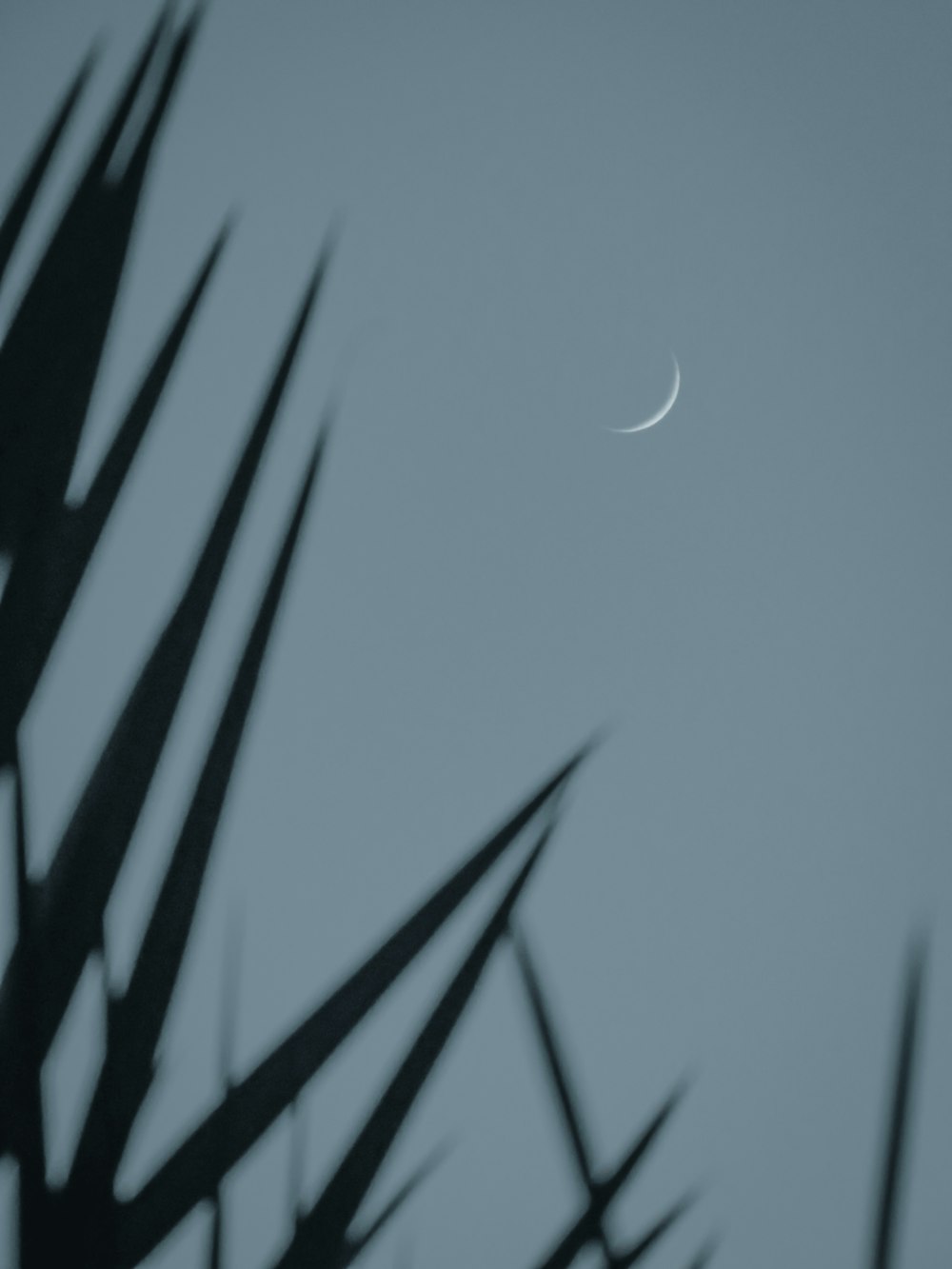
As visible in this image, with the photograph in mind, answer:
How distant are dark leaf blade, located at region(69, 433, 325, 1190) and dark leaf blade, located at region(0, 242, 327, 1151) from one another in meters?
0.03

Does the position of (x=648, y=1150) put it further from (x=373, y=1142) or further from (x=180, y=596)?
Result: (x=180, y=596)

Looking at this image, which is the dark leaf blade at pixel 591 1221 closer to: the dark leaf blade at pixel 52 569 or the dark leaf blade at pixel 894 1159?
the dark leaf blade at pixel 894 1159

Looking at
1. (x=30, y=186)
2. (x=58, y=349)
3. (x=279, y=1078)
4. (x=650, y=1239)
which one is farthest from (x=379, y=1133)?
(x=30, y=186)

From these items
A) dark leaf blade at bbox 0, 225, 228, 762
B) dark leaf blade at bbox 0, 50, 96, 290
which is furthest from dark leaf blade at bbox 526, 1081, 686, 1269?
dark leaf blade at bbox 0, 50, 96, 290

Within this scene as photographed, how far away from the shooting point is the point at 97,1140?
1.45 feet

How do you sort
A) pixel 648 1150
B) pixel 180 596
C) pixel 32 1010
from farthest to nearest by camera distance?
pixel 648 1150
pixel 180 596
pixel 32 1010

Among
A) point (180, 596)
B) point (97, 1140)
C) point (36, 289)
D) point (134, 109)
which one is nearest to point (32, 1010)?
point (97, 1140)

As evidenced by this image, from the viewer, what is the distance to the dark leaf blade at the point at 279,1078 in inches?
19.3

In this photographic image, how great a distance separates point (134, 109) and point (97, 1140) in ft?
1.68

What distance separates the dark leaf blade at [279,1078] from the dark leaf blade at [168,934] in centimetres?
4

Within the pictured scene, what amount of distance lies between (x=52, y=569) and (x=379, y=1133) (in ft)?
1.02

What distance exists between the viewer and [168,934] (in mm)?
487

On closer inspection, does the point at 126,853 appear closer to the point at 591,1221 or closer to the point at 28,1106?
the point at 28,1106

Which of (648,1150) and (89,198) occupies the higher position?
(89,198)
